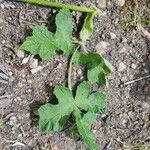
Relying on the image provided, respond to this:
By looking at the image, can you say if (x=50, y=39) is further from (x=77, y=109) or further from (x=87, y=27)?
(x=77, y=109)

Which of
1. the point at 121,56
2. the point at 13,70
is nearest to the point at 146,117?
the point at 121,56

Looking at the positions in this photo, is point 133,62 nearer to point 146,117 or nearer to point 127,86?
point 127,86

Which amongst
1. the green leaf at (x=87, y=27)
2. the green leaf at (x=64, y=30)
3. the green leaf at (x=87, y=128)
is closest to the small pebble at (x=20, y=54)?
the green leaf at (x=64, y=30)

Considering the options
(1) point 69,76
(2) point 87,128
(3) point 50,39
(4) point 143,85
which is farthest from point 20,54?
(4) point 143,85

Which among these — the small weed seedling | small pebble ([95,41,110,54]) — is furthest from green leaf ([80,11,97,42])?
small pebble ([95,41,110,54])

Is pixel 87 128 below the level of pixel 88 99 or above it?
below
